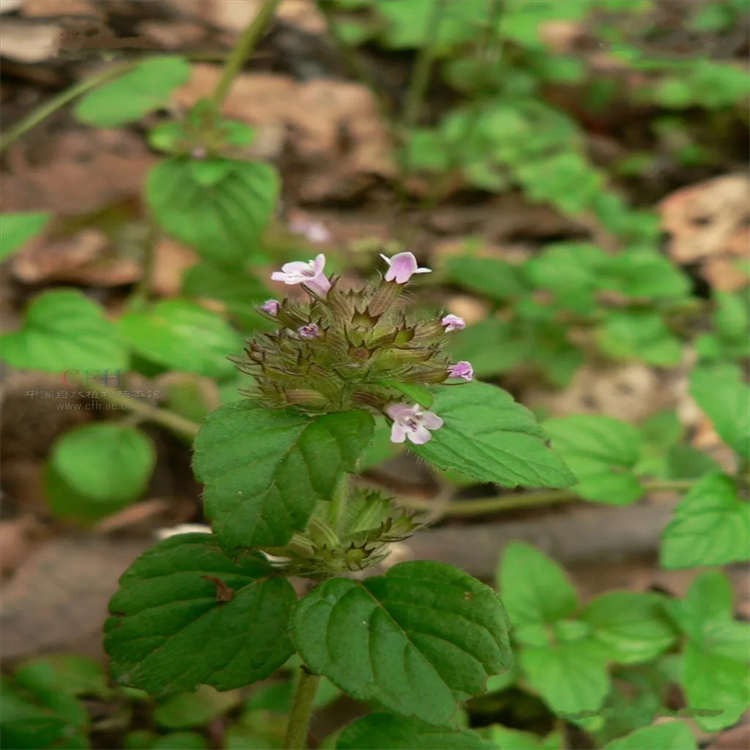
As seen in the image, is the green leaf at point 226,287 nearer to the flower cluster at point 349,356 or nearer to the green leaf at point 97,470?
the green leaf at point 97,470

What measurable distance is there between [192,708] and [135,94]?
1621mm

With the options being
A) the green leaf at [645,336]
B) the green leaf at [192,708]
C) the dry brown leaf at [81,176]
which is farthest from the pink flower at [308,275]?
the dry brown leaf at [81,176]

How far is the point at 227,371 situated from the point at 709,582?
1226 mm

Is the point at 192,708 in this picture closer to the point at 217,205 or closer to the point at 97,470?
the point at 97,470

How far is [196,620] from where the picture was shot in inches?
48.2

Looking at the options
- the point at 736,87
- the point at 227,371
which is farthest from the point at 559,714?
the point at 736,87

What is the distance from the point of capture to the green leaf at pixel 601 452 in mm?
1710

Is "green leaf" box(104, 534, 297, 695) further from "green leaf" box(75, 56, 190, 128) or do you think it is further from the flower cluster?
"green leaf" box(75, 56, 190, 128)

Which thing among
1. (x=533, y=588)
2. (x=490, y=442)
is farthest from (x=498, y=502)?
(x=490, y=442)

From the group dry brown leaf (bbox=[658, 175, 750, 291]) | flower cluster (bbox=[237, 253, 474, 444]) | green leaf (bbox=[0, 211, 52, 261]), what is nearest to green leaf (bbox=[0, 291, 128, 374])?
green leaf (bbox=[0, 211, 52, 261])

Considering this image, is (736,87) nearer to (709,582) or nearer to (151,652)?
(709,582)

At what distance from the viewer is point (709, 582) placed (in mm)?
1787

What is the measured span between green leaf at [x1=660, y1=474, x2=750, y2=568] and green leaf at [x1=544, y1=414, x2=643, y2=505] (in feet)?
0.52

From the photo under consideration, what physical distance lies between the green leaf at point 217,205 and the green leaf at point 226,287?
0.14 meters
